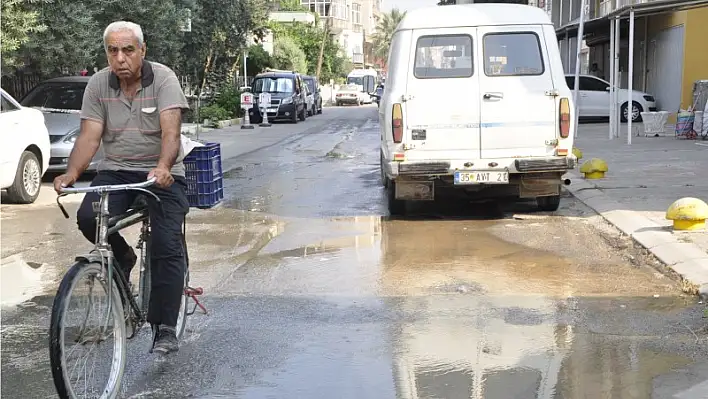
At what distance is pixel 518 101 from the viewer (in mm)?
9000

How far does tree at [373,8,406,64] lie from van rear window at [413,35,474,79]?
89941mm

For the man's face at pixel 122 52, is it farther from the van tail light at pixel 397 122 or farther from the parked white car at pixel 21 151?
the parked white car at pixel 21 151

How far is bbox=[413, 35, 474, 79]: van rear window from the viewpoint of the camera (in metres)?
9.30

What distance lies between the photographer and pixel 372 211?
34.0 feet

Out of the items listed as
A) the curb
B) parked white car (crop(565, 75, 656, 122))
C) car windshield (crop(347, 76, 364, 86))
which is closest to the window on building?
car windshield (crop(347, 76, 364, 86))

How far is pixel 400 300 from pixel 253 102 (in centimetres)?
2451

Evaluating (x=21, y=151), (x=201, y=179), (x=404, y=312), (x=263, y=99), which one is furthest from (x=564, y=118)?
(x=263, y=99)

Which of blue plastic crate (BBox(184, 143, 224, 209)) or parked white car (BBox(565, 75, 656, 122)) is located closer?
blue plastic crate (BBox(184, 143, 224, 209))

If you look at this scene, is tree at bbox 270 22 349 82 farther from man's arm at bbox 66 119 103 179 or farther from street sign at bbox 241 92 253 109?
man's arm at bbox 66 119 103 179

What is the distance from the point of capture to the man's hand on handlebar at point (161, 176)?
4.21m

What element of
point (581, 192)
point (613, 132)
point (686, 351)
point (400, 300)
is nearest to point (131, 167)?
point (400, 300)

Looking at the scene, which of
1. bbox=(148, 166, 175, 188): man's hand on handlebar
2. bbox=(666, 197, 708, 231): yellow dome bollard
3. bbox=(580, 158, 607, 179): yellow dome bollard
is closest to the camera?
bbox=(148, 166, 175, 188): man's hand on handlebar

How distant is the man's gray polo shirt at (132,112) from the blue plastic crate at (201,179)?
196 cm

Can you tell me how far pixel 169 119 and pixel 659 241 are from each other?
16.9 ft
